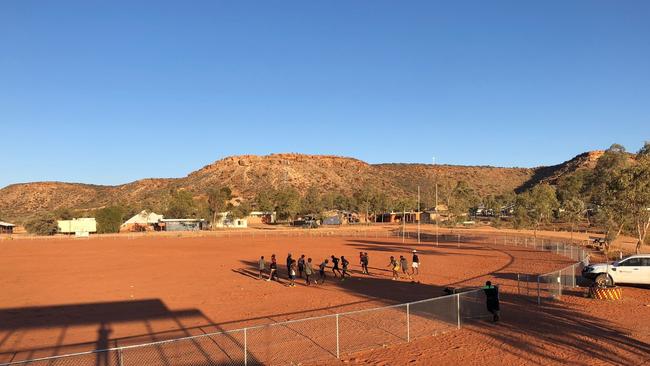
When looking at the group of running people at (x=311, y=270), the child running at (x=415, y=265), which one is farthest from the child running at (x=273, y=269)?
the child running at (x=415, y=265)

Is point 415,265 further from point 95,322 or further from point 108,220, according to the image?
point 108,220

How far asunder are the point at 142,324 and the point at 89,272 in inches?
741

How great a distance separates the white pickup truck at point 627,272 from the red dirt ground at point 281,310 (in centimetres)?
64

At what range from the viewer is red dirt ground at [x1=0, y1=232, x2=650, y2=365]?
12.7 metres

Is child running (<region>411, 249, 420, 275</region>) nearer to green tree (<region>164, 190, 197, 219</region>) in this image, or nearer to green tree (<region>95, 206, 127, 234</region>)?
green tree (<region>95, 206, 127, 234</region>)

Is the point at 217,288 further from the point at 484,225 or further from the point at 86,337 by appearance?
the point at 484,225

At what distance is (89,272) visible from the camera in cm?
3288

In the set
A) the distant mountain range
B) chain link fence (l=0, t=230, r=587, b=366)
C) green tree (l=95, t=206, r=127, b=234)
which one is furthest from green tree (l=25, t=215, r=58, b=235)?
chain link fence (l=0, t=230, r=587, b=366)

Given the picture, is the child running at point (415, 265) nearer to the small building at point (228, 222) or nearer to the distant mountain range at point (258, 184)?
the small building at point (228, 222)

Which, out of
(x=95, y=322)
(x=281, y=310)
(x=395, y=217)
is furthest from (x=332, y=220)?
(x=95, y=322)

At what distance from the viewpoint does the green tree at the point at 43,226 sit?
312 feet

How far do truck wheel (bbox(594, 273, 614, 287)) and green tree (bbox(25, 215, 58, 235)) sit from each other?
327 ft

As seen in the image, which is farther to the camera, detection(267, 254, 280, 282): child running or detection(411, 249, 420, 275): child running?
detection(411, 249, 420, 275): child running

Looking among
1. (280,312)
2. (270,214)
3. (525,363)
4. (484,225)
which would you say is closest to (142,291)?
(280,312)
